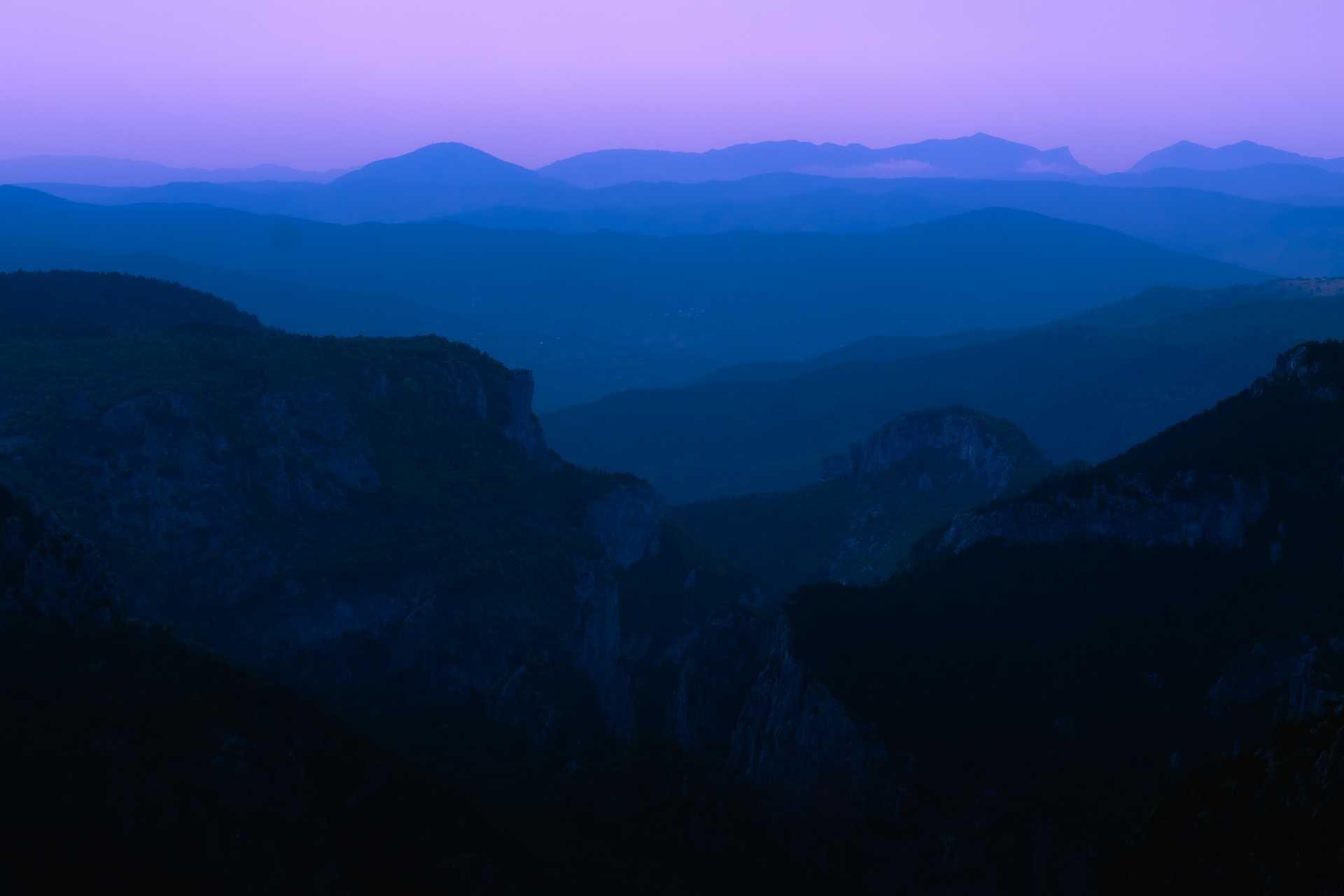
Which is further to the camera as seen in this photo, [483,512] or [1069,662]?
[483,512]

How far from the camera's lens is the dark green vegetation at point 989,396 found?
4405 inches

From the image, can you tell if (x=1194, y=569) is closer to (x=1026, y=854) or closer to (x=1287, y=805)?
(x=1026, y=854)

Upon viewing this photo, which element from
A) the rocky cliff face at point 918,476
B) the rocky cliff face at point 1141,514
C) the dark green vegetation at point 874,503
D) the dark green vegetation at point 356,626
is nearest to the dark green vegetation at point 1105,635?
the rocky cliff face at point 1141,514

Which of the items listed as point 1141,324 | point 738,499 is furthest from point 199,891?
point 1141,324

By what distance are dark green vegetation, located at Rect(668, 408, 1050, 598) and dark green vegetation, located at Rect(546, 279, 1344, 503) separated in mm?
21993

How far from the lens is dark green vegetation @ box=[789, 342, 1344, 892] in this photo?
3475 centimetres

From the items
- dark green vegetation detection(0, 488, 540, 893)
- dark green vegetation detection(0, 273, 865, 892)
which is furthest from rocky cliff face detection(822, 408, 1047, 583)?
dark green vegetation detection(0, 488, 540, 893)

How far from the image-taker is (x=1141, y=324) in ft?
486

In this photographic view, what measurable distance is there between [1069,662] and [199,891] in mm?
27027

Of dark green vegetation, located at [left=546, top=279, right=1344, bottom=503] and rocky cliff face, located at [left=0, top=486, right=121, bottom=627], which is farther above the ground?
rocky cliff face, located at [left=0, top=486, right=121, bottom=627]

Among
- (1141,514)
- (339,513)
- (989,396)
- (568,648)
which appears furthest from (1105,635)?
(989,396)

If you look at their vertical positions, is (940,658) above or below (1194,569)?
below

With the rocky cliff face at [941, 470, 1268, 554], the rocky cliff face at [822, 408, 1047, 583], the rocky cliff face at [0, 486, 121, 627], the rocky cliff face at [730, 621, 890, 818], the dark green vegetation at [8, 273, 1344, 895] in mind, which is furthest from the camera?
the rocky cliff face at [822, 408, 1047, 583]

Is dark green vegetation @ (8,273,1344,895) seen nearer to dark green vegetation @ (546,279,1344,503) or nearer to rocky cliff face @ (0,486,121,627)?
rocky cliff face @ (0,486,121,627)
